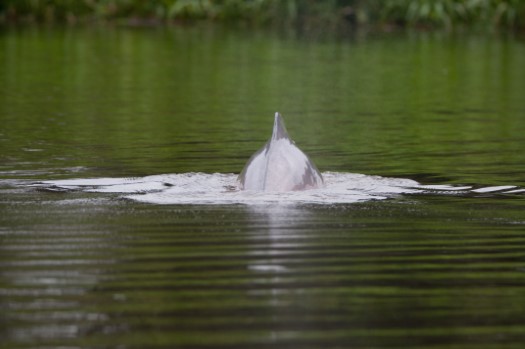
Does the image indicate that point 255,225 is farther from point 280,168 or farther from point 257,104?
point 257,104

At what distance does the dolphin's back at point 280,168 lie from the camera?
9.16m

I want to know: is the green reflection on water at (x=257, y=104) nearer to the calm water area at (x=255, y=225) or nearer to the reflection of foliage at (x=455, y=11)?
the calm water area at (x=255, y=225)

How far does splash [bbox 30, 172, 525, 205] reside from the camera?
9016mm

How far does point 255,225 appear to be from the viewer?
798 centimetres

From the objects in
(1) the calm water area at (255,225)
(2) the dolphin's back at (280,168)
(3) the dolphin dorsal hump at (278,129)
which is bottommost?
(1) the calm water area at (255,225)

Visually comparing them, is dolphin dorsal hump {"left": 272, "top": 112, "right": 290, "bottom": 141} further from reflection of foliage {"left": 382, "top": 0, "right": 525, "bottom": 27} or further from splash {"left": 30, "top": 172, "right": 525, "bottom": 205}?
reflection of foliage {"left": 382, "top": 0, "right": 525, "bottom": 27}

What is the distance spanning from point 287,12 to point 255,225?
3607 centimetres

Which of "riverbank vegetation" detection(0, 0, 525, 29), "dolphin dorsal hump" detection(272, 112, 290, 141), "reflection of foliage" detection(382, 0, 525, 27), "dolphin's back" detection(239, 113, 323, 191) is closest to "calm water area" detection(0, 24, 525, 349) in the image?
"dolphin's back" detection(239, 113, 323, 191)

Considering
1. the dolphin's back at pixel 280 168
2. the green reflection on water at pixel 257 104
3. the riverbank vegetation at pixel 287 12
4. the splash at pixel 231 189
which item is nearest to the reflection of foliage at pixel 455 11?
the riverbank vegetation at pixel 287 12

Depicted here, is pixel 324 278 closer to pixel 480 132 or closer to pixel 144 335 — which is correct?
pixel 144 335

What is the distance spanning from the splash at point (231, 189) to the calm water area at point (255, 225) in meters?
0.03

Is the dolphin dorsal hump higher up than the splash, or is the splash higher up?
the dolphin dorsal hump

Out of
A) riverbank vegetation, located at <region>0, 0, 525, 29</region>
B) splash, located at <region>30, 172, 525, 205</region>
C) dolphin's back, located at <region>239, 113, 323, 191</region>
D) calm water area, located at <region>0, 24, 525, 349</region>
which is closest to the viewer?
calm water area, located at <region>0, 24, 525, 349</region>

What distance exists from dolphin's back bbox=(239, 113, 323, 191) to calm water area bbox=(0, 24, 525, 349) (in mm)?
151
